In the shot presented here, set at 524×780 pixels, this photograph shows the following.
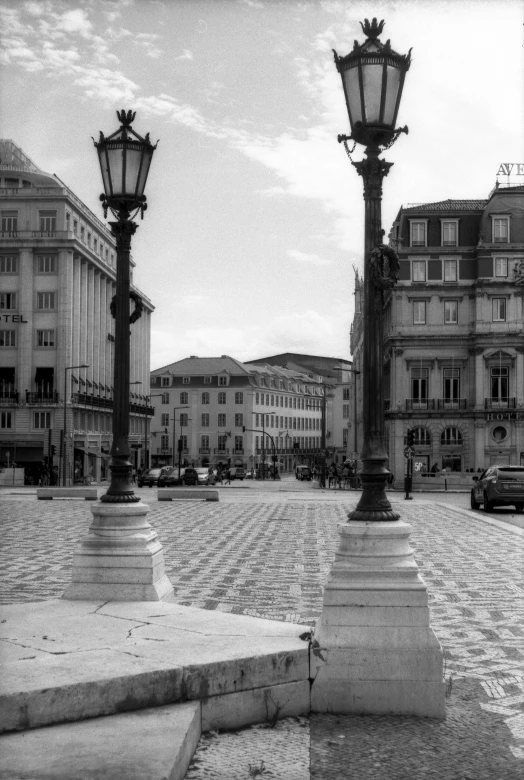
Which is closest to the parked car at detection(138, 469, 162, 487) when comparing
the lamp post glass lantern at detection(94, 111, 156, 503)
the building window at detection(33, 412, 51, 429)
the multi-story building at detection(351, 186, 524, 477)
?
the building window at detection(33, 412, 51, 429)

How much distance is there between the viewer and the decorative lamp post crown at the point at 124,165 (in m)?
9.66

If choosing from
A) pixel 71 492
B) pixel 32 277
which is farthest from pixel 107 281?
pixel 71 492

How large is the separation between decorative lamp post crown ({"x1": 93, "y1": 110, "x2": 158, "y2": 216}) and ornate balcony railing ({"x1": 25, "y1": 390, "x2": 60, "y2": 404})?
58.1m

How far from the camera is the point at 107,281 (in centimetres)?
7881

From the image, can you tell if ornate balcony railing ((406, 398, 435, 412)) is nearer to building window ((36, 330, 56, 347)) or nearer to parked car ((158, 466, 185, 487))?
parked car ((158, 466, 185, 487))

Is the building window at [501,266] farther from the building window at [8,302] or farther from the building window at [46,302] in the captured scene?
the building window at [8,302]

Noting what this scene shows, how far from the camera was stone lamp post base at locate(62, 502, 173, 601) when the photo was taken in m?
8.67

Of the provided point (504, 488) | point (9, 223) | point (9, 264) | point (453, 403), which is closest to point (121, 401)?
point (504, 488)

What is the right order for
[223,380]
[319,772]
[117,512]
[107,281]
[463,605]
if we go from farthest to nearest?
1. [223,380]
2. [107,281]
3. [463,605]
4. [117,512]
5. [319,772]

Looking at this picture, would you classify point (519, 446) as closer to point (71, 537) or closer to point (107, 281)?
point (107, 281)

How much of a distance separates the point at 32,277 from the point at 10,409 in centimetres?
940

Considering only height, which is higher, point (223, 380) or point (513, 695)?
point (223, 380)

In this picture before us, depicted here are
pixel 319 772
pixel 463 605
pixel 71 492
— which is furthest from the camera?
pixel 71 492

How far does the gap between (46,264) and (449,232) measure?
28.6 metres
